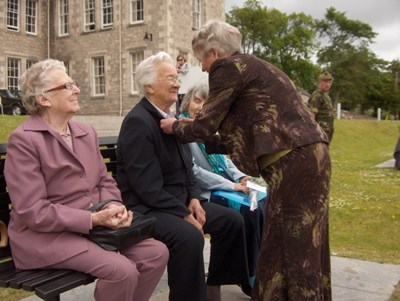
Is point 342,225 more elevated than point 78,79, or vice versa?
point 78,79

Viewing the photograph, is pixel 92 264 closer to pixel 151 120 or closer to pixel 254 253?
pixel 151 120

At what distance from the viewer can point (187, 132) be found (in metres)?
3.01

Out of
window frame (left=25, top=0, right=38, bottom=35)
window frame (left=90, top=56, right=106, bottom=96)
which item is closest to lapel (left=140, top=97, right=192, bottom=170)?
window frame (left=90, top=56, right=106, bottom=96)

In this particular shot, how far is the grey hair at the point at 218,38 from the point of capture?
292 cm

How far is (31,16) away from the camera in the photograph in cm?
3178

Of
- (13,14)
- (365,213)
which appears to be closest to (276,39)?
(13,14)

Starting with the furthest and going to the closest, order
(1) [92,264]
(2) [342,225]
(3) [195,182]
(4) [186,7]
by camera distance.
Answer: (4) [186,7] < (2) [342,225] < (3) [195,182] < (1) [92,264]

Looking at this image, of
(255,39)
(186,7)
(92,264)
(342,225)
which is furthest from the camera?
(255,39)

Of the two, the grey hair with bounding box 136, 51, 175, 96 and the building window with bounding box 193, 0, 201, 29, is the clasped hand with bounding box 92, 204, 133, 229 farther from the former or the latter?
the building window with bounding box 193, 0, 201, 29

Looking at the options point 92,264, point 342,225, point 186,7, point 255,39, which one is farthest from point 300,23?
point 92,264

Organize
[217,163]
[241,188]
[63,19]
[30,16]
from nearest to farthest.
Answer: [241,188], [217,163], [30,16], [63,19]

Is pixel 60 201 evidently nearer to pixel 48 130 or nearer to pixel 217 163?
pixel 48 130

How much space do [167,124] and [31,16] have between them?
104 feet

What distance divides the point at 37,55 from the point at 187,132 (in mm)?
31238
